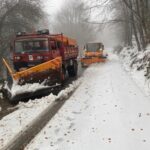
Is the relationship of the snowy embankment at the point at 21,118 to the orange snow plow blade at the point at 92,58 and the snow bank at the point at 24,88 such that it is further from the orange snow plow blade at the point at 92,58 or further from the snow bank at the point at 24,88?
the orange snow plow blade at the point at 92,58

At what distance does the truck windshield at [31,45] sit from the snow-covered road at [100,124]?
398cm

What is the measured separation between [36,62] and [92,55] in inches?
599

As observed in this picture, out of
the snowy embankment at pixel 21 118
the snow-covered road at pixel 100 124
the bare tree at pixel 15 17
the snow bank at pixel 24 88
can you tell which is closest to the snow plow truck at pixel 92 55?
the bare tree at pixel 15 17

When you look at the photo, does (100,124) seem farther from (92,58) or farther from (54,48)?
(92,58)

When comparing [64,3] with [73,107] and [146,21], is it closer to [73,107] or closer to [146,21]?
[146,21]

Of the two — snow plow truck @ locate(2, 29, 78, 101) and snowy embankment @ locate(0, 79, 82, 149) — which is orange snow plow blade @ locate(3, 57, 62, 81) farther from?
snowy embankment @ locate(0, 79, 82, 149)

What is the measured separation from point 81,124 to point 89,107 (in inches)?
78.4

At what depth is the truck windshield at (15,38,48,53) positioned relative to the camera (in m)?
15.6

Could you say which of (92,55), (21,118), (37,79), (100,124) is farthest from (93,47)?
(100,124)

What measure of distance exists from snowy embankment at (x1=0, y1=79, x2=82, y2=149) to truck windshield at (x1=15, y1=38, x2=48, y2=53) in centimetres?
347

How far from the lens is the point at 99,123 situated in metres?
8.52

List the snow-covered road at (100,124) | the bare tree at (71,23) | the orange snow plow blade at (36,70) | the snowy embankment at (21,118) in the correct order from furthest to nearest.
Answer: the bare tree at (71,23) < the orange snow plow blade at (36,70) < the snowy embankment at (21,118) < the snow-covered road at (100,124)

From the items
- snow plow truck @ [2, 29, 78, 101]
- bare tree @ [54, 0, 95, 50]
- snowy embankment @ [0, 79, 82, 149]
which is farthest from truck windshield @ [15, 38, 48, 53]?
bare tree @ [54, 0, 95, 50]

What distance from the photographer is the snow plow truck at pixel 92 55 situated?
96.9 ft
